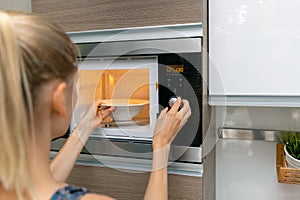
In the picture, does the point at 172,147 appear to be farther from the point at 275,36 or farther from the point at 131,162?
the point at 275,36

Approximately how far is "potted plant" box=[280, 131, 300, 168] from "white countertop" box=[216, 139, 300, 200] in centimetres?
7

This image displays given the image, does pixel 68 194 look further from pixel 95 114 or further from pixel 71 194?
pixel 95 114

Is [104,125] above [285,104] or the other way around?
the other way around

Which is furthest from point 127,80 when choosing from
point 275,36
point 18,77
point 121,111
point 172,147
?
point 18,77

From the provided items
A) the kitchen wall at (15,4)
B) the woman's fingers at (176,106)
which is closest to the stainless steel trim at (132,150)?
the woman's fingers at (176,106)

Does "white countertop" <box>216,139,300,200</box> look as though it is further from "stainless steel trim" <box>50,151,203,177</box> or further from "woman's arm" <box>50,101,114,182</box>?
"woman's arm" <box>50,101,114,182</box>

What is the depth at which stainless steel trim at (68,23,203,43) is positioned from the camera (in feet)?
3.16

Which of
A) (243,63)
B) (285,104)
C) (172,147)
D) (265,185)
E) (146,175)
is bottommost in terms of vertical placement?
(265,185)

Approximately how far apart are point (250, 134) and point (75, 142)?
0.65 meters

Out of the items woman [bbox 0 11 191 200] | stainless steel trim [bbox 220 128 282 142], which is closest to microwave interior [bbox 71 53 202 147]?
stainless steel trim [bbox 220 128 282 142]

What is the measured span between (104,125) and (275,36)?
615 millimetres

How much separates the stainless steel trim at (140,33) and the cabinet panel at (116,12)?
0.05 feet

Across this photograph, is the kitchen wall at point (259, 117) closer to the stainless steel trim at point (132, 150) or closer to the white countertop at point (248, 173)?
the white countertop at point (248, 173)

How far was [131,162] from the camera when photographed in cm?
109
